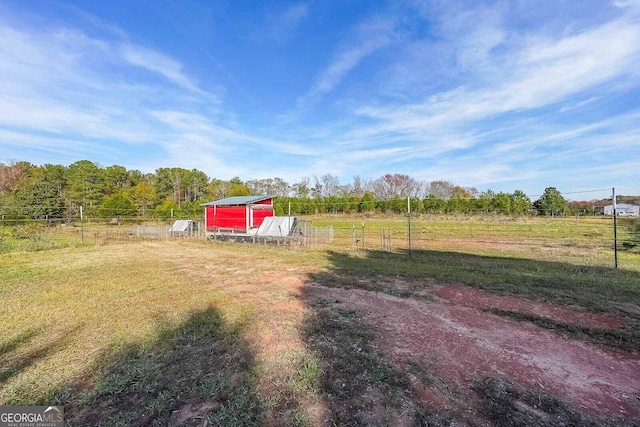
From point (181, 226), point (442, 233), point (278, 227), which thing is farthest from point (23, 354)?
point (442, 233)

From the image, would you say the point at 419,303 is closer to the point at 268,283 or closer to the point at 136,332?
the point at 268,283

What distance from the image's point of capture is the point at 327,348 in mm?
3262

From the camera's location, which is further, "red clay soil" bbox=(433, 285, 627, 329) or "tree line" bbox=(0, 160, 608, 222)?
"tree line" bbox=(0, 160, 608, 222)

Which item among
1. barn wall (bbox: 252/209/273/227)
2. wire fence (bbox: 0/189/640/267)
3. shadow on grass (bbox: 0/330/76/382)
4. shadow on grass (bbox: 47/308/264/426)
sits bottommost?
shadow on grass (bbox: 47/308/264/426)

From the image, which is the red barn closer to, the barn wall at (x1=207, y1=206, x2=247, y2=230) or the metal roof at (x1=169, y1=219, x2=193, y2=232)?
the barn wall at (x1=207, y1=206, x2=247, y2=230)

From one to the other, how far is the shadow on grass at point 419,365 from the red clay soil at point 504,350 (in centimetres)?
10

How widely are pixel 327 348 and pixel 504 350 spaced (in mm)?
2005

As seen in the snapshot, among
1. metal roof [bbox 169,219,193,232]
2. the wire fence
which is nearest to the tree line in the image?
the wire fence

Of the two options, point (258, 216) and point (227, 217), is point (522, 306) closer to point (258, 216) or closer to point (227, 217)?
point (258, 216)

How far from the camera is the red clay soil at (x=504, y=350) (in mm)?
2502

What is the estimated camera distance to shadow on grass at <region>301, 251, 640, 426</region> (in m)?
2.19

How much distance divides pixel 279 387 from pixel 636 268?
9.74 m

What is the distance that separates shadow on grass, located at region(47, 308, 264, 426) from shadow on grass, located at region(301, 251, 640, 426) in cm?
77

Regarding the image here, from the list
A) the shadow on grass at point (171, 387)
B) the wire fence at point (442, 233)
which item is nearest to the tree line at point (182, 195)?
the wire fence at point (442, 233)
